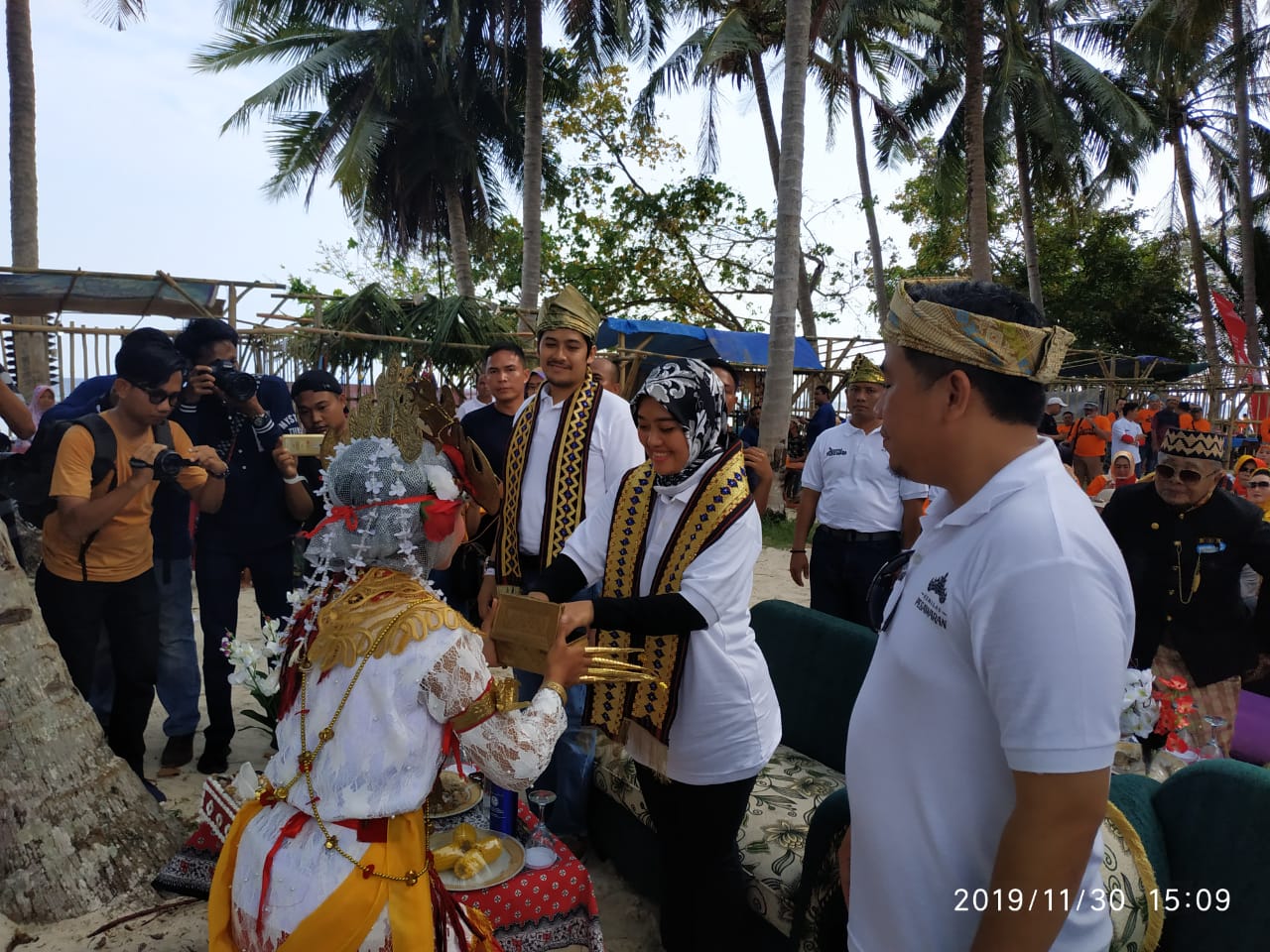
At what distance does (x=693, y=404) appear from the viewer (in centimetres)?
244

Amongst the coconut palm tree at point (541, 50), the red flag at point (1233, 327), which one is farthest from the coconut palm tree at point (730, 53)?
the red flag at point (1233, 327)

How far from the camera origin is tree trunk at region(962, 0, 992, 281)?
13.7 meters

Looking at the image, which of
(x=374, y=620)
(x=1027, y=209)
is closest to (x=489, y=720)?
(x=374, y=620)

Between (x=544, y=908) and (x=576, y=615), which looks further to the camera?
(x=544, y=908)

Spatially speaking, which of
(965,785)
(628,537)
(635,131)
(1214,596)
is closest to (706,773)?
(628,537)

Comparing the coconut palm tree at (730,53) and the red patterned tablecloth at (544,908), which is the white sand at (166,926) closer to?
the red patterned tablecloth at (544,908)

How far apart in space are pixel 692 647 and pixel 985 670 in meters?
1.31

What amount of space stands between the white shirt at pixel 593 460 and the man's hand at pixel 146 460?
158cm

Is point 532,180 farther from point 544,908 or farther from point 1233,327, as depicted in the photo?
point 1233,327

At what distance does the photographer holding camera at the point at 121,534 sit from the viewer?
11.9ft

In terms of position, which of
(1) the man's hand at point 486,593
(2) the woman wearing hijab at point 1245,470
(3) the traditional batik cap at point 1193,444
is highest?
(3) the traditional batik cap at point 1193,444

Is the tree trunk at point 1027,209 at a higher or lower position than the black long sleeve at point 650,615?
A: higher

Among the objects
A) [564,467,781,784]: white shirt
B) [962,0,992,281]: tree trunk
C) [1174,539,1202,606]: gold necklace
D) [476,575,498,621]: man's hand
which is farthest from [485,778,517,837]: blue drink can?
[962,0,992,281]: tree trunk

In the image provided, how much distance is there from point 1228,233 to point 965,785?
37.5m
